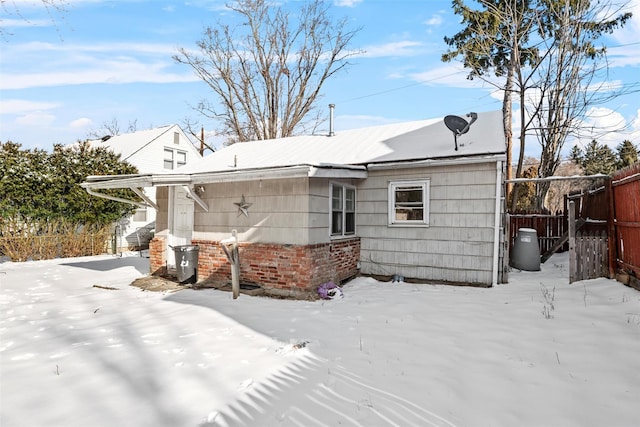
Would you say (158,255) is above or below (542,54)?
below

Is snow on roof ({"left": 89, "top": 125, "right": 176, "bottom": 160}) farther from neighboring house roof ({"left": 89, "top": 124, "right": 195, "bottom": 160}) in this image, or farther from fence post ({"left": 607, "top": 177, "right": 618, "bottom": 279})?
fence post ({"left": 607, "top": 177, "right": 618, "bottom": 279})

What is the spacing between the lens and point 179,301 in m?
6.61

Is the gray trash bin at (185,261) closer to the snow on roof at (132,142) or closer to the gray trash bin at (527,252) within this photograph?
the gray trash bin at (527,252)

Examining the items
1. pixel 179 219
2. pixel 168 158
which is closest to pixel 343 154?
pixel 179 219

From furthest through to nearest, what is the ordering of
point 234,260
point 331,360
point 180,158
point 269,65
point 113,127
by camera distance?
point 113,127
point 269,65
point 180,158
point 234,260
point 331,360

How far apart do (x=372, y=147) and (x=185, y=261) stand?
5650 mm

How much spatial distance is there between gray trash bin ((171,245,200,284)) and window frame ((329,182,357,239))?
3.33 metres

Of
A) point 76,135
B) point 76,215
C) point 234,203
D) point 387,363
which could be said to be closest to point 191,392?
point 387,363

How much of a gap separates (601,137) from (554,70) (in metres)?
3.50

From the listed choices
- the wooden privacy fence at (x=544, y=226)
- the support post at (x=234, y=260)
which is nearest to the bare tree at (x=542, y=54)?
the wooden privacy fence at (x=544, y=226)

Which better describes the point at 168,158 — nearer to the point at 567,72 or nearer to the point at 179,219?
the point at 179,219

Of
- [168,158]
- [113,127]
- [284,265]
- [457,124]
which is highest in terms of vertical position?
[113,127]

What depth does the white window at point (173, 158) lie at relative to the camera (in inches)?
789

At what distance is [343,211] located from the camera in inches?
322
